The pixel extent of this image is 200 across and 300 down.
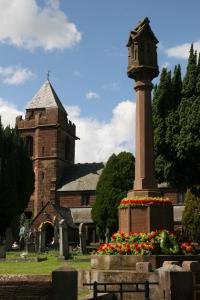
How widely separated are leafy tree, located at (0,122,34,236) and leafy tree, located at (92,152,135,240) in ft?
30.9

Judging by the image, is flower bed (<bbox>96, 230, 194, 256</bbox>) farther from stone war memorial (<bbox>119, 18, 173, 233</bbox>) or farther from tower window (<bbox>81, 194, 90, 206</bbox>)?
tower window (<bbox>81, 194, 90, 206</bbox>)

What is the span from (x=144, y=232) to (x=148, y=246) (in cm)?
150

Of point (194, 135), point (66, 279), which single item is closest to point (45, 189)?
point (194, 135)

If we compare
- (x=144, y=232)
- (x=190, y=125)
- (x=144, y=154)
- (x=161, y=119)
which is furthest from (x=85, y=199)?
(x=144, y=232)

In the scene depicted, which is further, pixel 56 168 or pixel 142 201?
pixel 56 168

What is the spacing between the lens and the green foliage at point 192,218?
121 ft

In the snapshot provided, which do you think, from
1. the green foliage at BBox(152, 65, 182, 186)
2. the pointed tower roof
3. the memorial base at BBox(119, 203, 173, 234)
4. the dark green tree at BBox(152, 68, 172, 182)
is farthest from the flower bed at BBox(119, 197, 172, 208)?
the pointed tower roof

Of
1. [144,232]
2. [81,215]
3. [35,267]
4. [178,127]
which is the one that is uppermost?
[178,127]

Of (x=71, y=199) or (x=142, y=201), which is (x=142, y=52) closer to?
(x=142, y=201)

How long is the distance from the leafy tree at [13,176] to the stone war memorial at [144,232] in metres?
23.9

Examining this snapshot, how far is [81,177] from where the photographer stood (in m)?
59.3

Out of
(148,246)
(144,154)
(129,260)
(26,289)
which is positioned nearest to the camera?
(26,289)

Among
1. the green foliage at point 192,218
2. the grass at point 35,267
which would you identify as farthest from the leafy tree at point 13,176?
the green foliage at point 192,218

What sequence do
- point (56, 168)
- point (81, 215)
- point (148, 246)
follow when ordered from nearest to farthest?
point (148, 246), point (81, 215), point (56, 168)
